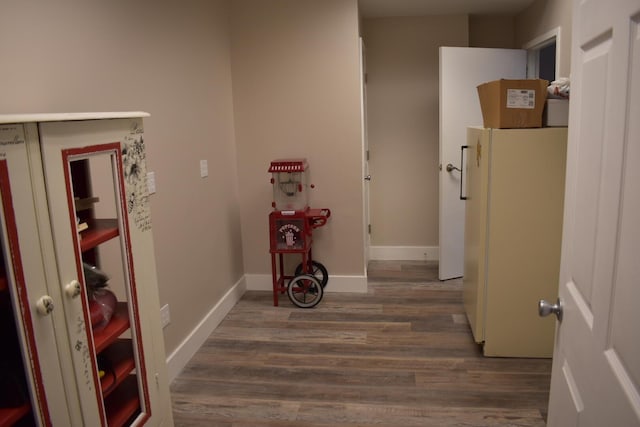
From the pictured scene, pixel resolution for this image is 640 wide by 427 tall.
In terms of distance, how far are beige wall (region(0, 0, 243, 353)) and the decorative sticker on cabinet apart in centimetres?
46

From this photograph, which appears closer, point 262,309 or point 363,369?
point 363,369

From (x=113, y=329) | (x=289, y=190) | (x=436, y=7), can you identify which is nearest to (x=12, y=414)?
(x=113, y=329)

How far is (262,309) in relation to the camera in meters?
3.73

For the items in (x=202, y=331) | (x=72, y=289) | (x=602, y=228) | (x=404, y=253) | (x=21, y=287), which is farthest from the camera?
(x=404, y=253)

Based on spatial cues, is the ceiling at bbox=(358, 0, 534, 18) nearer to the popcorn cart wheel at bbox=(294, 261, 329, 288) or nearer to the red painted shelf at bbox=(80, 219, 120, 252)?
the popcorn cart wheel at bbox=(294, 261, 329, 288)

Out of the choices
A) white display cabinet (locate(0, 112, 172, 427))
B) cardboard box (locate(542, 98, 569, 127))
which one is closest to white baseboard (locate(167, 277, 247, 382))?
white display cabinet (locate(0, 112, 172, 427))

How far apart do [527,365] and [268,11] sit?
9.88ft

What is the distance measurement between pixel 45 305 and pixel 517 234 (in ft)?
7.68

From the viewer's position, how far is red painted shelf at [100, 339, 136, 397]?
1501mm

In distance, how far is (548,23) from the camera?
3.53 meters

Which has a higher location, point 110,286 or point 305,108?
point 305,108

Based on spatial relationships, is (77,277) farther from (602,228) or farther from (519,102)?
(519,102)

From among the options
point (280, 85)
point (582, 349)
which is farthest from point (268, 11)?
point (582, 349)

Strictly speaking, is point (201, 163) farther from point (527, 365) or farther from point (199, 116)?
point (527, 365)
